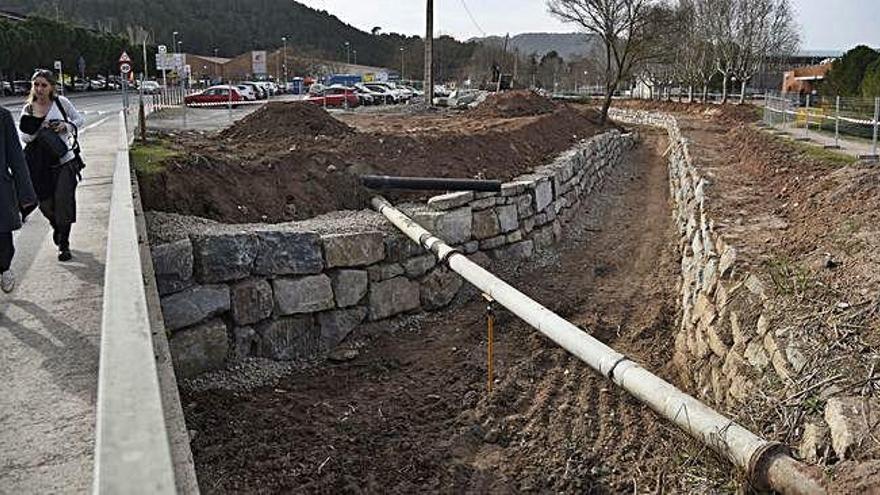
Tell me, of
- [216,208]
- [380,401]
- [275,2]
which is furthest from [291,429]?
→ [275,2]

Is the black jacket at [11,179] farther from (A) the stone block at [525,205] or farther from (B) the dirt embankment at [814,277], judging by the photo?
(A) the stone block at [525,205]

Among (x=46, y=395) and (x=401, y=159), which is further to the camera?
(x=401, y=159)

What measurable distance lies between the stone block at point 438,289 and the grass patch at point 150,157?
11.0ft

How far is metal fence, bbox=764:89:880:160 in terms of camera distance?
1789cm

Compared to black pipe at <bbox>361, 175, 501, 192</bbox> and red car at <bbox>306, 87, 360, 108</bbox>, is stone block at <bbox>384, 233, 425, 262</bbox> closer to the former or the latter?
black pipe at <bbox>361, 175, 501, 192</bbox>

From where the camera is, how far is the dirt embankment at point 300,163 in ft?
29.7

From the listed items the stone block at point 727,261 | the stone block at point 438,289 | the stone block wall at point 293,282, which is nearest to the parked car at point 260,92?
the stone block wall at point 293,282

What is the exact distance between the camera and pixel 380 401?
6953mm

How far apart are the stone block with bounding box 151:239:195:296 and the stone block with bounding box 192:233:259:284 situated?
0.10 meters

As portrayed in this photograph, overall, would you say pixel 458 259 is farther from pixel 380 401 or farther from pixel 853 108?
pixel 853 108

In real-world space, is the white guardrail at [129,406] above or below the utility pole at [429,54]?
below

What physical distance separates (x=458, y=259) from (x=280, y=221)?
269 centimetres

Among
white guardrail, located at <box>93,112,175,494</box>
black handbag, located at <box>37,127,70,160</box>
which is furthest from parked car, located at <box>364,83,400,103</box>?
white guardrail, located at <box>93,112,175,494</box>

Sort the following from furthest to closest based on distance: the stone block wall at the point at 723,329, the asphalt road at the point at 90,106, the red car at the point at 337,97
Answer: the red car at the point at 337,97
the asphalt road at the point at 90,106
the stone block wall at the point at 723,329
